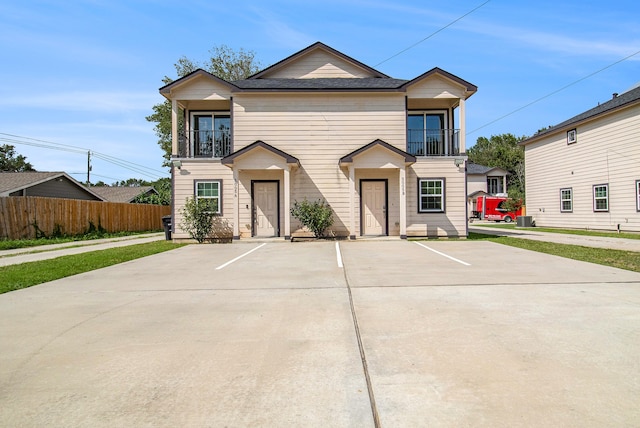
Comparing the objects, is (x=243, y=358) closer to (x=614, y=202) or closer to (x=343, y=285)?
(x=343, y=285)

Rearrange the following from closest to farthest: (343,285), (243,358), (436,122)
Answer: (243,358) < (343,285) < (436,122)

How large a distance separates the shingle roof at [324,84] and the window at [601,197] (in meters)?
11.8

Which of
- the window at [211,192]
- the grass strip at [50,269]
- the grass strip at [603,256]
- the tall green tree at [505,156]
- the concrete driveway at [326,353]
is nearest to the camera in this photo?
the concrete driveway at [326,353]

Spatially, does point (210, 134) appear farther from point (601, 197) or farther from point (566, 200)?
point (566, 200)

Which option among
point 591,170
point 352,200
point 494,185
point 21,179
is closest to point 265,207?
point 352,200

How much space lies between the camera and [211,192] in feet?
53.0

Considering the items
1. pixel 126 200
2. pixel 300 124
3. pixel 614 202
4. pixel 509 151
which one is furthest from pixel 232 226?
pixel 509 151

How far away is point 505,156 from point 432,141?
2236 inches

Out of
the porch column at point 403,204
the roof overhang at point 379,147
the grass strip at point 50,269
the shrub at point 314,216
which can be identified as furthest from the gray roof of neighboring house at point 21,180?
the porch column at point 403,204

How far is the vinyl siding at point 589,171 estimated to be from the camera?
18219mm

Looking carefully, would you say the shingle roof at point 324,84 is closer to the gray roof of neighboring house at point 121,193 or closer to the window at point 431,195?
the window at point 431,195

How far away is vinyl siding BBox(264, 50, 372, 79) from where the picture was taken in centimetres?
1847

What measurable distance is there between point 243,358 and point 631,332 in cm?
383

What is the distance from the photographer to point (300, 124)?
16359 millimetres
